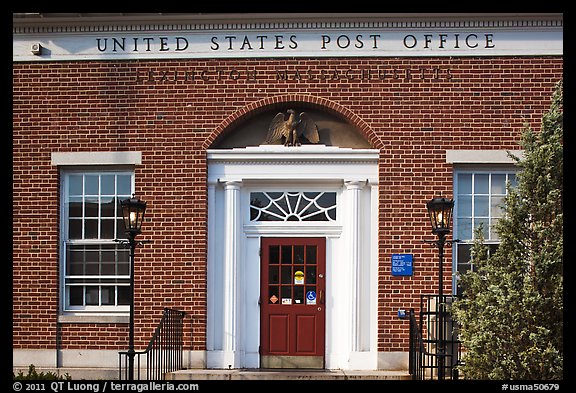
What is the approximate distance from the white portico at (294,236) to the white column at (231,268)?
1 centimetres

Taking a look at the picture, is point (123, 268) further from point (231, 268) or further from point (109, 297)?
point (231, 268)

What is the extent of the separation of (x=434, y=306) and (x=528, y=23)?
4343 mm

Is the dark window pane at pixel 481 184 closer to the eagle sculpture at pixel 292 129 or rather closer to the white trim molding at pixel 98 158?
the eagle sculpture at pixel 292 129

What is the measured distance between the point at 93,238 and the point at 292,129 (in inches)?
135

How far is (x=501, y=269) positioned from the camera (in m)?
9.10

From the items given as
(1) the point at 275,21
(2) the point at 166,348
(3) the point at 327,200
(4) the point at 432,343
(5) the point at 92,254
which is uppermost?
(1) the point at 275,21

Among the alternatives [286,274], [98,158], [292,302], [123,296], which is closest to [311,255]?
[286,274]

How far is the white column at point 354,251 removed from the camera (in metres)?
11.9

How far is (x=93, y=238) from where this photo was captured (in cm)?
1235

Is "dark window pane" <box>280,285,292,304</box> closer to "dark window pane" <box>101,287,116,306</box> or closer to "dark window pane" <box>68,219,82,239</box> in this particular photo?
"dark window pane" <box>101,287,116,306</box>

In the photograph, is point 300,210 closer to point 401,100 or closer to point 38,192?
point 401,100

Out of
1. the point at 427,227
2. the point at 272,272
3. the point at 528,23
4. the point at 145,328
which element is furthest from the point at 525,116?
the point at 145,328

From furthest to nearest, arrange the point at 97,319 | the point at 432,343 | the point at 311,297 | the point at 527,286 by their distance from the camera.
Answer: the point at 311,297, the point at 97,319, the point at 432,343, the point at 527,286

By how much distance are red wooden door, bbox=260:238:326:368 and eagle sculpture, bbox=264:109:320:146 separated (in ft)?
4.89
